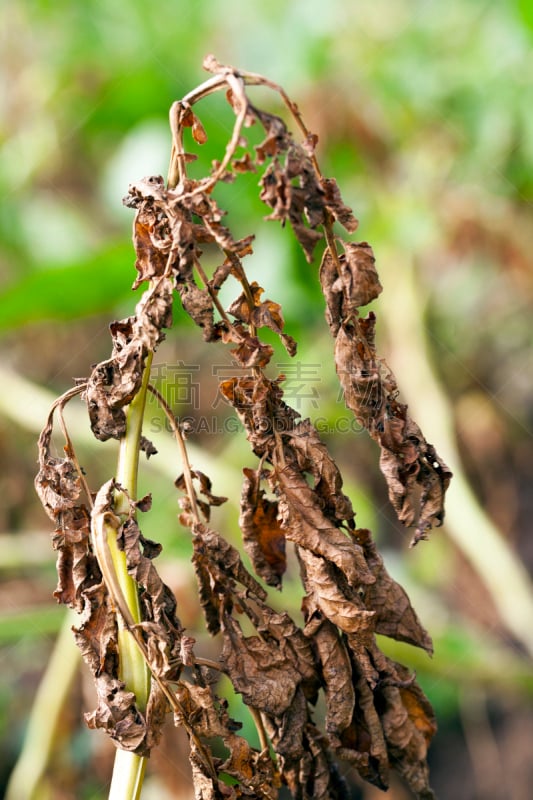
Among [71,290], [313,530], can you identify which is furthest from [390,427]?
[71,290]

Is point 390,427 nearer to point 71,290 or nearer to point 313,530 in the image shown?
point 313,530

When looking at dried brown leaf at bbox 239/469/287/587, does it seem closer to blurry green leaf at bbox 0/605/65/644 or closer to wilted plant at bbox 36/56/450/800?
wilted plant at bbox 36/56/450/800

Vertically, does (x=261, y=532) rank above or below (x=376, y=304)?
below

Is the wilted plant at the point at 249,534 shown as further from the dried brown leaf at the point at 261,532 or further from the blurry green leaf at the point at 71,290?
the blurry green leaf at the point at 71,290

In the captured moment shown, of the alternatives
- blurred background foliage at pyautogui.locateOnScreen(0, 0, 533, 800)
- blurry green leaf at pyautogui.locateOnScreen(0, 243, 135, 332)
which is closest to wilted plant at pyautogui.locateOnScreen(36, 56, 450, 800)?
blurred background foliage at pyautogui.locateOnScreen(0, 0, 533, 800)

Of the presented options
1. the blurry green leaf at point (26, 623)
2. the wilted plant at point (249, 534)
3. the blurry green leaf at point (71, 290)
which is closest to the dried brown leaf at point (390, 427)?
the wilted plant at point (249, 534)

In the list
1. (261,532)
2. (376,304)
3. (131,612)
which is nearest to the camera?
(131,612)
